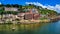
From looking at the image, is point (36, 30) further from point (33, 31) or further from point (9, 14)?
point (9, 14)

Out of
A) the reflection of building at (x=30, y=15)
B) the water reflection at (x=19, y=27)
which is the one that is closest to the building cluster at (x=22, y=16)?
the reflection of building at (x=30, y=15)

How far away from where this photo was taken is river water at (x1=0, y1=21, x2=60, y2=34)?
16.3 feet

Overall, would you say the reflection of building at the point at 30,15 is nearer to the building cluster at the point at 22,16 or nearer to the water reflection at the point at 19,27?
the building cluster at the point at 22,16

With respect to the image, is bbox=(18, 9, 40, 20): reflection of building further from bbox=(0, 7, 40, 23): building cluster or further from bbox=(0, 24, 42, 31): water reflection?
bbox=(0, 24, 42, 31): water reflection

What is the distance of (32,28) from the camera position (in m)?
5.09

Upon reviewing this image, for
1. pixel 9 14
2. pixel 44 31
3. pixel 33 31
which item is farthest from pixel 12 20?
pixel 44 31

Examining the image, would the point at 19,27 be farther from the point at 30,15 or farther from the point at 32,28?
the point at 30,15

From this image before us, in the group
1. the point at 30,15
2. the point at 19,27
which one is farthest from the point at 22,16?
the point at 19,27

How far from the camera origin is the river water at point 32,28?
4954 millimetres

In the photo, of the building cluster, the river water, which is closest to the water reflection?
the river water

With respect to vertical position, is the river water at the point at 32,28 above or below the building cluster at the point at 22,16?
below

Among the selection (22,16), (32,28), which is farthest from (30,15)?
(32,28)

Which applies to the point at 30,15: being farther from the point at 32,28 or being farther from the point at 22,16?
the point at 32,28

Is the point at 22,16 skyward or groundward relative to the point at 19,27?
skyward
